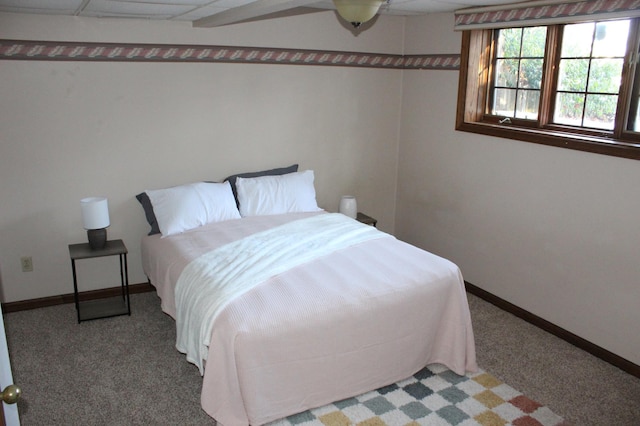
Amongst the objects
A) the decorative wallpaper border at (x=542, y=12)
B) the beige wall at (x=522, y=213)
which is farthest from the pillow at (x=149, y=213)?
the decorative wallpaper border at (x=542, y=12)

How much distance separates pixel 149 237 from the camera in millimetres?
3840

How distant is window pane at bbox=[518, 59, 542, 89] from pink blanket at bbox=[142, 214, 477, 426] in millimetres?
1467

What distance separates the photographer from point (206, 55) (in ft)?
13.1

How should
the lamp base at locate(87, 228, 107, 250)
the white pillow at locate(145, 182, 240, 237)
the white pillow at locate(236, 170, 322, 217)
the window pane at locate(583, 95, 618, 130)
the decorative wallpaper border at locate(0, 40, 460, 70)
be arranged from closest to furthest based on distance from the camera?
the window pane at locate(583, 95, 618, 130) → the decorative wallpaper border at locate(0, 40, 460, 70) → the lamp base at locate(87, 228, 107, 250) → the white pillow at locate(145, 182, 240, 237) → the white pillow at locate(236, 170, 322, 217)

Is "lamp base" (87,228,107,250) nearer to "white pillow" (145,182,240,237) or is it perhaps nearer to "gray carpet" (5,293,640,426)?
"white pillow" (145,182,240,237)

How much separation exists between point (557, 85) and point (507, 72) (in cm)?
47

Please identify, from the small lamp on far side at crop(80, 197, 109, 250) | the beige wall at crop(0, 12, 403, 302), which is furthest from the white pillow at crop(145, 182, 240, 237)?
the small lamp on far side at crop(80, 197, 109, 250)

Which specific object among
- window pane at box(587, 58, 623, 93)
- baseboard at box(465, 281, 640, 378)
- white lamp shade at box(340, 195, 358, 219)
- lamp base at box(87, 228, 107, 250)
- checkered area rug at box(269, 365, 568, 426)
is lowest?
checkered area rug at box(269, 365, 568, 426)

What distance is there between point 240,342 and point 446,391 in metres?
1.18

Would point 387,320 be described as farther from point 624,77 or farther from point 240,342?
point 624,77

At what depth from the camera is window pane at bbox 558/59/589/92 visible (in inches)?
133

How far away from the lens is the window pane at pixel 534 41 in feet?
11.8

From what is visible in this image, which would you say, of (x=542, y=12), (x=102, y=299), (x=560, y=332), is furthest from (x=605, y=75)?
(x=102, y=299)

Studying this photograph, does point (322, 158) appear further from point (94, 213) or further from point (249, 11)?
point (94, 213)
